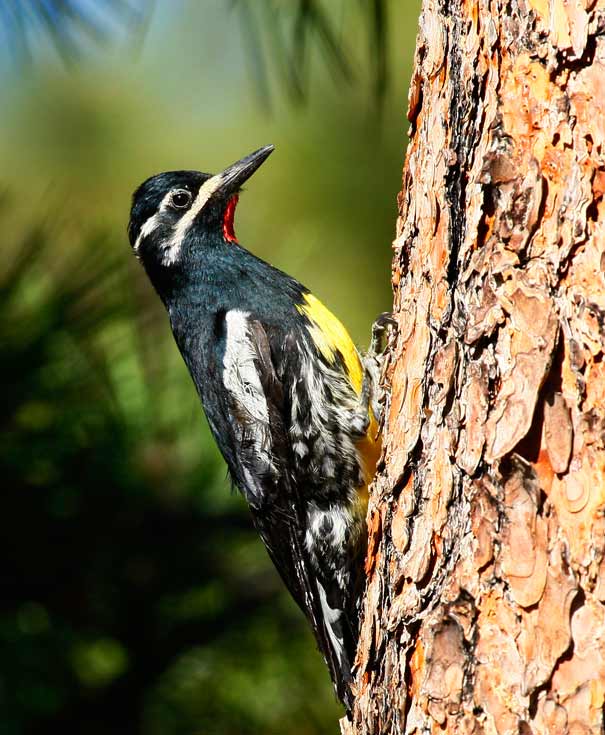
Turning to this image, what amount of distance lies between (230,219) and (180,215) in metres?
0.18

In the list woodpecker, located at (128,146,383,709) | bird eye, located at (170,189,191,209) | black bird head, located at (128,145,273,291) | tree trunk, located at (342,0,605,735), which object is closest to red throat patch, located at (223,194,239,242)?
black bird head, located at (128,145,273,291)

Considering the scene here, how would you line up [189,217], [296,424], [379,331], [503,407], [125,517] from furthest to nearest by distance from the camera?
[189,217], [296,424], [379,331], [125,517], [503,407]

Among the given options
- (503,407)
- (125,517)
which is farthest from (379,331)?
(503,407)

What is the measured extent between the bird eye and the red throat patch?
0.14 m

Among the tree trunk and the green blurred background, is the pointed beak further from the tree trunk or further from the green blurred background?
the tree trunk

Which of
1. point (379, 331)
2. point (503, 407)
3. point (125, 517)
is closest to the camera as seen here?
point (503, 407)

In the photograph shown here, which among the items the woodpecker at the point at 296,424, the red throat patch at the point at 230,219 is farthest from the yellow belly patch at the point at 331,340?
the red throat patch at the point at 230,219

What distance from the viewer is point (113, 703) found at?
8.05 feet

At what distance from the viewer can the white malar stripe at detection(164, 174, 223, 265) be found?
337cm

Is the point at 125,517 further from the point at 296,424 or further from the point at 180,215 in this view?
the point at 180,215

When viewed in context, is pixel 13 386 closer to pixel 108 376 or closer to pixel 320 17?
pixel 108 376

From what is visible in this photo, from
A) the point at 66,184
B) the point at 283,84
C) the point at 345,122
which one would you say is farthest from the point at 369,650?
the point at 66,184

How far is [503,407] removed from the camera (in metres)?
1.72

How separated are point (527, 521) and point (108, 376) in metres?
1.29
